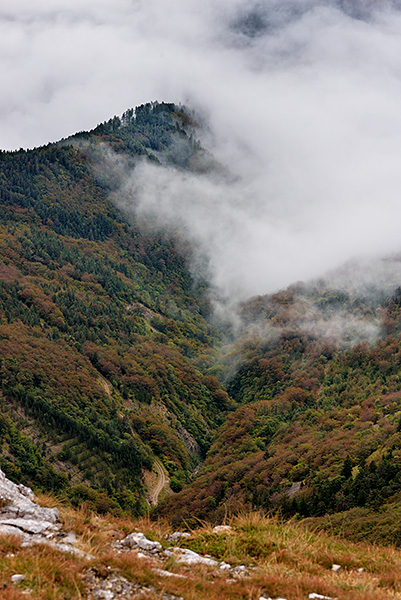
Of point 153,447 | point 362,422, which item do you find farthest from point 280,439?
point 153,447

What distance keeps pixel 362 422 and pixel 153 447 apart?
6661cm

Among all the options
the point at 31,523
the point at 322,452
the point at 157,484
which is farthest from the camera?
the point at 157,484

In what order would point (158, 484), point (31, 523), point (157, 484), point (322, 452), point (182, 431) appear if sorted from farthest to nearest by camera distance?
point (182, 431), point (158, 484), point (157, 484), point (322, 452), point (31, 523)

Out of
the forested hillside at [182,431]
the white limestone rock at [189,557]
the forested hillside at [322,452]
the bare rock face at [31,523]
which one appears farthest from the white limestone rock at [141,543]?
the forested hillside at [182,431]

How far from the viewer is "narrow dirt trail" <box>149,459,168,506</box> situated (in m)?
119

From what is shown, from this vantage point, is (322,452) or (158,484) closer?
(322,452)

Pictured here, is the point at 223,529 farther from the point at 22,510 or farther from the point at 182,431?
the point at 182,431

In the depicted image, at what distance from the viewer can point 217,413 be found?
655 feet

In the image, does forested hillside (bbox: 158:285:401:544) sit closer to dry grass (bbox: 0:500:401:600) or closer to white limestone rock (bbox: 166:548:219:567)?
dry grass (bbox: 0:500:401:600)

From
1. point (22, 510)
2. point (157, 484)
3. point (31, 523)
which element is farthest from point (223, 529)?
point (157, 484)

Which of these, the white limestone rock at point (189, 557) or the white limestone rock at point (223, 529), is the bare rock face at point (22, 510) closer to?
the white limestone rock at point (189, 557)

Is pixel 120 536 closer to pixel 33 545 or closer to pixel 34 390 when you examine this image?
pixel 33 545

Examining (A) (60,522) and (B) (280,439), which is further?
(B) (280,439)

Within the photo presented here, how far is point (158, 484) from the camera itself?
126m
